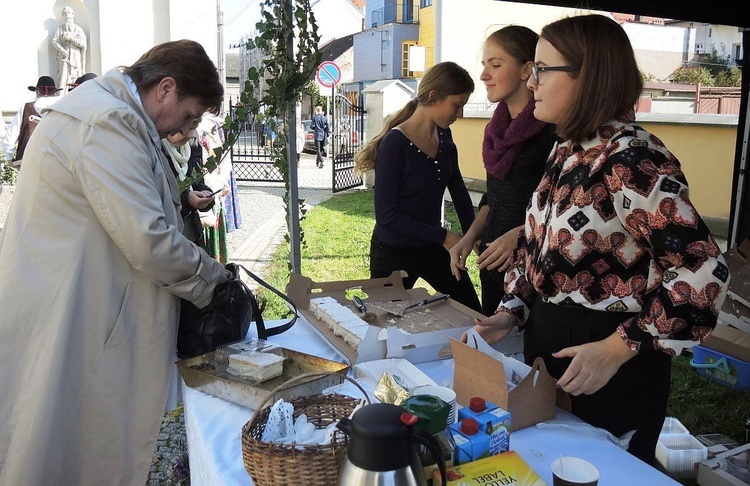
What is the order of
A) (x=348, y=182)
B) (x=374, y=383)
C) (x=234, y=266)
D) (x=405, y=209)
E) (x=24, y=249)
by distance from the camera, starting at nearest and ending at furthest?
(x=374, y=383) < (x=24, y=249) < (x=234, y=266) < (x=405, y=209) < (x=348, y=182)

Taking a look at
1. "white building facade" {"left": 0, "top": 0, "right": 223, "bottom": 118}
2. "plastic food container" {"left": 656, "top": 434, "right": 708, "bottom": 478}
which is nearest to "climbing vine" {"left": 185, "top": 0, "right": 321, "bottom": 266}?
"plastic food container" {"left": 656, "top": 434, "right": 708, "bottom": 478}

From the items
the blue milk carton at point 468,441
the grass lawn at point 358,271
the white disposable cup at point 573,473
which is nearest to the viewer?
the white disposable cup at point 573,473

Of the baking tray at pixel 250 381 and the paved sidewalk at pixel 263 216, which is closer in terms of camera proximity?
the baking tray at pixel 250 381

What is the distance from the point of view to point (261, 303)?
7.09 ft

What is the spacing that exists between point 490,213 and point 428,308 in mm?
514

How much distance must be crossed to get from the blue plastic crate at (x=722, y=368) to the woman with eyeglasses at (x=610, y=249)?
247 centimetres

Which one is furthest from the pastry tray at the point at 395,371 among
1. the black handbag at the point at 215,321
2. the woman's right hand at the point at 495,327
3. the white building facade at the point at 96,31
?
the white building facade at the point at 96,31

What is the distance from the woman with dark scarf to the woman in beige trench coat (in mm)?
1066

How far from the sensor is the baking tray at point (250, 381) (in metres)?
1.52

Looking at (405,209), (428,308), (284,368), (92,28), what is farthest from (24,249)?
(92,28)

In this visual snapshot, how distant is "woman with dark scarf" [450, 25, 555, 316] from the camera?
2225 millimetres

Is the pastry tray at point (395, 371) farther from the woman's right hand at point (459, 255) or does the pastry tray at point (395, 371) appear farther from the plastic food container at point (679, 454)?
the plastic food container at point (679, 454)

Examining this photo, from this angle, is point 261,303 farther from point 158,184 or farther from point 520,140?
point 520,140

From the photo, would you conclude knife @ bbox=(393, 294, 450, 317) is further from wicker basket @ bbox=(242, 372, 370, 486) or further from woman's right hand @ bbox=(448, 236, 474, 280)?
wicker basket @ bbox=(242, 372, 370, 486)
